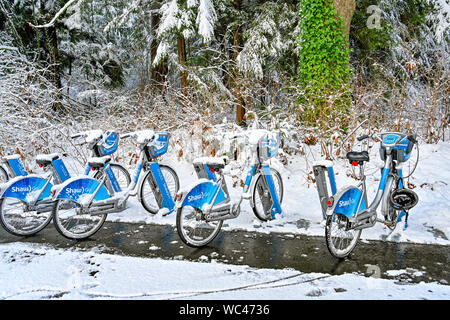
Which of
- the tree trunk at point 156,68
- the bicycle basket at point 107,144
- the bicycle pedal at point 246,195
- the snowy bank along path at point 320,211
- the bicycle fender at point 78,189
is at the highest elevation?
the tree trunk at point 156,68

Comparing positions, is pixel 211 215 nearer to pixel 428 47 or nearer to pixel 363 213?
pixel 363 213

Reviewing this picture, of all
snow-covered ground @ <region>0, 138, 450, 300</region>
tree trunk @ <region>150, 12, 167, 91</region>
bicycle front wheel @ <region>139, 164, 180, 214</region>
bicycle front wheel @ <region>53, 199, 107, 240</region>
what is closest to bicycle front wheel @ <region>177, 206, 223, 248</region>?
snow-covered ground @ <region>0, 138, 450, 300</region>

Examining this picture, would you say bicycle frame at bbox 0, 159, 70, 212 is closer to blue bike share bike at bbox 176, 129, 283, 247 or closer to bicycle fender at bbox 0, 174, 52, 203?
bicycle fender at bbox 0, 174, 52, 203

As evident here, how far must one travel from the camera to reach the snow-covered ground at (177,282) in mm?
2627

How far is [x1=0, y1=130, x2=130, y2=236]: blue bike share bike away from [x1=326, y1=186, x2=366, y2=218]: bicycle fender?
2.96 m

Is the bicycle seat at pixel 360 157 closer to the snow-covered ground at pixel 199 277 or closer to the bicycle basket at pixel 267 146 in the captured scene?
the snow-covered ground at pixel 199 277

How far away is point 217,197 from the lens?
356cm

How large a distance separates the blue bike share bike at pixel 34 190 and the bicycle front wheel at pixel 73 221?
268mm

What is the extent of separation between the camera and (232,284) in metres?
2.80

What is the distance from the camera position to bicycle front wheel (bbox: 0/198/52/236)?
13.0 ft

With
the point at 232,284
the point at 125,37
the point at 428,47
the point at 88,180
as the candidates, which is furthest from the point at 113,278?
the point at 125,37

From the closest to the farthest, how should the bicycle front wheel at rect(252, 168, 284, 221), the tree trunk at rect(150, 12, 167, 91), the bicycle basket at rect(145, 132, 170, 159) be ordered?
the bicycle front wheel at rect(252, 168, 284, 221) < the bicycle basket at rect(145, 132, 170, 159) < the tree trunk at rect(150, 12, 167, 91)

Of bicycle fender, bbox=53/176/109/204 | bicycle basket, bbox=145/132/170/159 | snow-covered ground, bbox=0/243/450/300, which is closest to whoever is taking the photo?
snow-covered ground, bbox=0/243/450/300

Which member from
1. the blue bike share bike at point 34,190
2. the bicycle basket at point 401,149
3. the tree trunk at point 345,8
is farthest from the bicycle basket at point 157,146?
the tree trunk at point 345,8
